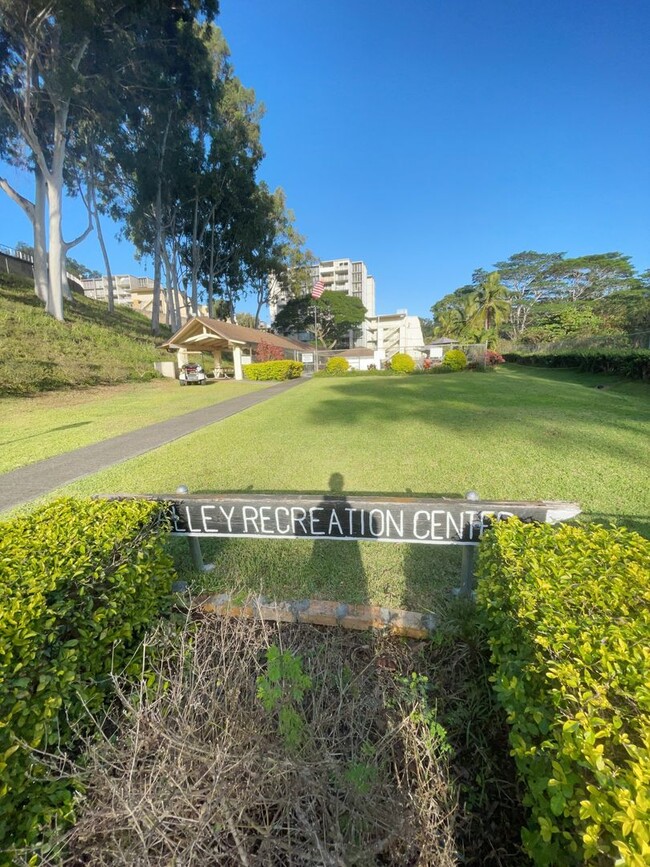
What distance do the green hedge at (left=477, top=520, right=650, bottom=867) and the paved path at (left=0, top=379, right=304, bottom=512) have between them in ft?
16.8

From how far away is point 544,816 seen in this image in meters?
0.98

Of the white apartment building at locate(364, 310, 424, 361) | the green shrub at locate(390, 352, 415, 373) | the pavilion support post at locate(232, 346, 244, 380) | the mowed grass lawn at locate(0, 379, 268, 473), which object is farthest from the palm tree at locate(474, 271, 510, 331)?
the mowed grass lawn at locate(0, 379, 268, 473)

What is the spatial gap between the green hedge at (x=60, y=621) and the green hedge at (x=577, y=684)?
4.95 ft

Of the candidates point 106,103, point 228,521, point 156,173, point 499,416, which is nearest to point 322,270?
point 156,173

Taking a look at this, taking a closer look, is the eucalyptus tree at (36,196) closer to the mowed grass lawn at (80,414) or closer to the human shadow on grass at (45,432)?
the mowed grass lawn at (80,414)

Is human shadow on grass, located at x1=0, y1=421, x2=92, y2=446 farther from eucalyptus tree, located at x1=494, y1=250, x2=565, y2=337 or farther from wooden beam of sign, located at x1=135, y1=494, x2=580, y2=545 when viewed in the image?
eucalyptus tree, located at x1=494, y1=250, x2=565, y2=337

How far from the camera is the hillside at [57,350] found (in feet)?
44.0

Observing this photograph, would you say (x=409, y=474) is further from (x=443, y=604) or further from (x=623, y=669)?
(x=623, y=669)

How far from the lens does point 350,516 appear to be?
7.16 ft

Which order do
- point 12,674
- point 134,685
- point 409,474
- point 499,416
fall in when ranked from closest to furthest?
1. point 12,674
2. point 134,685
3. point 409,474
4. point 499,416

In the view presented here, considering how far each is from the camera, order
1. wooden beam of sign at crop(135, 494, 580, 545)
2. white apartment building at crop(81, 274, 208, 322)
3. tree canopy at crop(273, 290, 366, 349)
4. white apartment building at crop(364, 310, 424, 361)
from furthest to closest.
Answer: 1. white apartment building at crop(81, 274, 208, 322)
2. tree canopy at crop(273, 290, 366, 349)
3. white apartment building at crop(364, 310, 424, 361)
4. wooden beam of sign at crop(135, 494, 580, 545)

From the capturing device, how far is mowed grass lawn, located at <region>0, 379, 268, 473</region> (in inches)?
269

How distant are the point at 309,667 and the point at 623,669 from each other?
135 centimetres

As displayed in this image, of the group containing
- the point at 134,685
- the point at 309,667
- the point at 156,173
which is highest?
the point at 156,173
